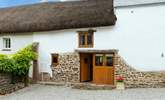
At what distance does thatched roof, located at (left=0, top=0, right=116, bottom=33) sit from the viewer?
21844 millimetres

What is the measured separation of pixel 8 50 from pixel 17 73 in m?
4.77

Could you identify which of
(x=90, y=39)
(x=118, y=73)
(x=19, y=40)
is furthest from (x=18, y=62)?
(x=118, y=73)

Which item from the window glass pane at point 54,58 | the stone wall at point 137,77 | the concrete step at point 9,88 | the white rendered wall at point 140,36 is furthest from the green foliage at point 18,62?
the stone wall at point 137,77

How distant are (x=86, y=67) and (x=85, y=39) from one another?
2.35m

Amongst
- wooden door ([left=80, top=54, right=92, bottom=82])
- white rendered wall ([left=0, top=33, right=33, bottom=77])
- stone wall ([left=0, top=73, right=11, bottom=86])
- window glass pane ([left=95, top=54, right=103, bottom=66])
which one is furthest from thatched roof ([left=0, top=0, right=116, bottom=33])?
stone wall ([left=0, top=73, right=11, bottom=86])

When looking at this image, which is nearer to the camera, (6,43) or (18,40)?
(18,40)

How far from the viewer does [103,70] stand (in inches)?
866

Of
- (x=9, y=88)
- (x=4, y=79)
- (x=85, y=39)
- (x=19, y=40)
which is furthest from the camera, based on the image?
(x=19, y=40)

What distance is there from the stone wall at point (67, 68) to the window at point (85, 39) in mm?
896

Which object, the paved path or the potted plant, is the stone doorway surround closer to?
the potted plant

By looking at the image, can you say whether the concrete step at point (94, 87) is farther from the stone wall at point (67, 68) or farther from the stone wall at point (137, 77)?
the stone wall at point (67, 68)

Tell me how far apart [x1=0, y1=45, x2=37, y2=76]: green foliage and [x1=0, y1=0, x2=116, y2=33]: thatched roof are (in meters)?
2.22

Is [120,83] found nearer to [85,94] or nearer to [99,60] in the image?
[99,60]

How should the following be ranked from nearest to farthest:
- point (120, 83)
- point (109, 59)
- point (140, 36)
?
point (120, 83) < point (140, 36) < point (109, 59)
